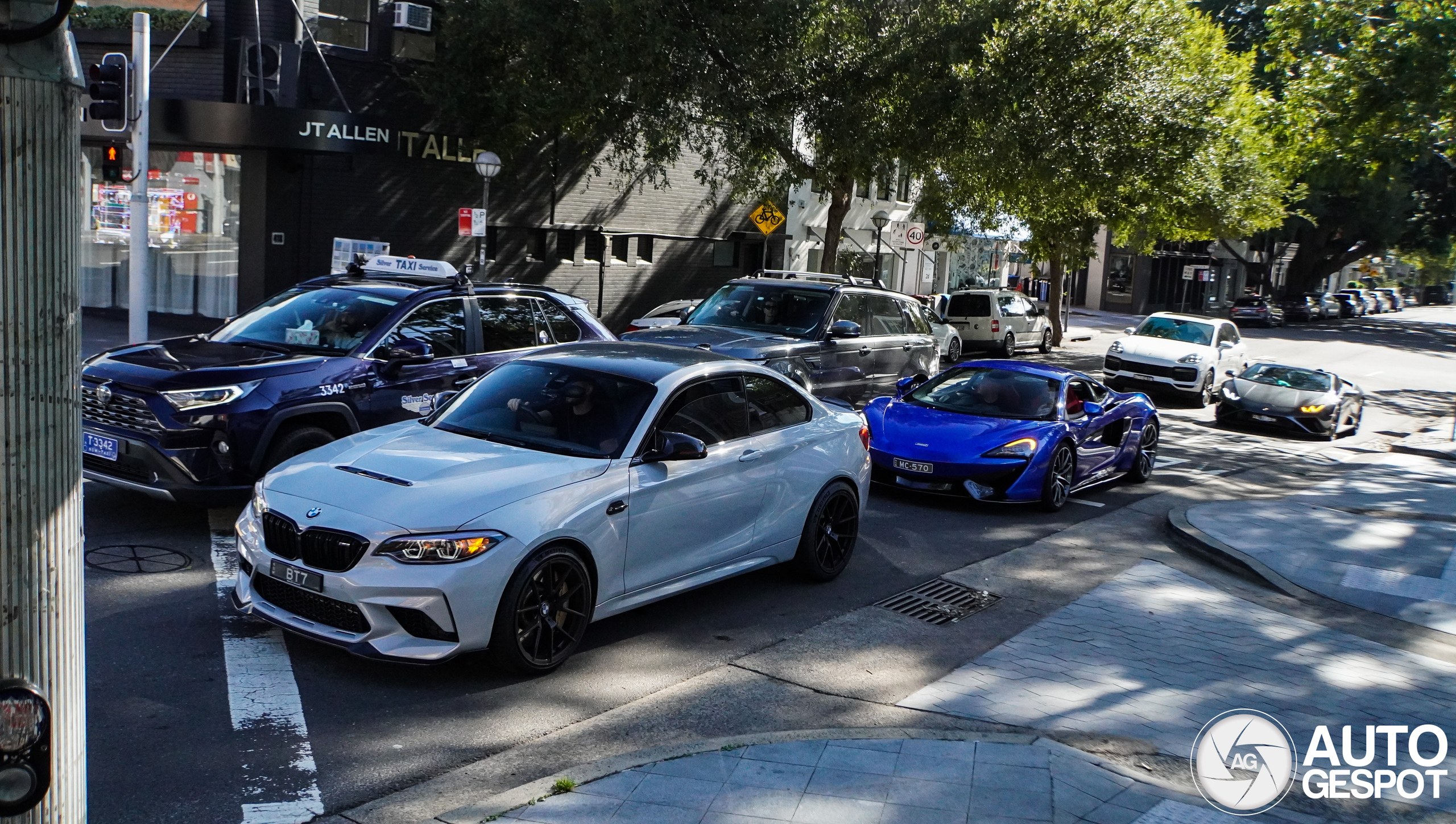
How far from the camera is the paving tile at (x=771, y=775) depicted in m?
4.91

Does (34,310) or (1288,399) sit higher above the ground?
(34,310)

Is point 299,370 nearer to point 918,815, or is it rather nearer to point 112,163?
point 918,815

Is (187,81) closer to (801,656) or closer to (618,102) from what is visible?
(618,102)

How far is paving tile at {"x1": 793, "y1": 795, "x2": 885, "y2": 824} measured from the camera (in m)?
4.62

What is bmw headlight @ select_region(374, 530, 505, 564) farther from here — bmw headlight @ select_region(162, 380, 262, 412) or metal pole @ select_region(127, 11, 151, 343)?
metal pole @ select_region(127, 11, 151, 343)

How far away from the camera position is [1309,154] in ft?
94.1

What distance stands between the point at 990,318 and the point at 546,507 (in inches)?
999

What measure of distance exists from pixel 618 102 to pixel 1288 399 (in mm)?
12598

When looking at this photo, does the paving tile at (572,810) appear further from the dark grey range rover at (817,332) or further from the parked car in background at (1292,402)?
the parked car in background at (1292,402)

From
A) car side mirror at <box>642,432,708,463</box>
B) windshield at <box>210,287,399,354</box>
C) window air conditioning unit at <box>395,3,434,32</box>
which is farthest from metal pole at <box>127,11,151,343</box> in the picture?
car side mirror at <box>642,432,708,463</box>

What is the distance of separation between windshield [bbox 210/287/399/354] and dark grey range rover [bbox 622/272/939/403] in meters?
3.82

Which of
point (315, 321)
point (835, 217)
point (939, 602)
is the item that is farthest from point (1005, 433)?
point (835, 217)

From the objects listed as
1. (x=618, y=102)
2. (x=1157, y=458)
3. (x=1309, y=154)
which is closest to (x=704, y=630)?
(x=1157, y=458)

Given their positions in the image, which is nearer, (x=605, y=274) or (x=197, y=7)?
(x=197, y=7)
